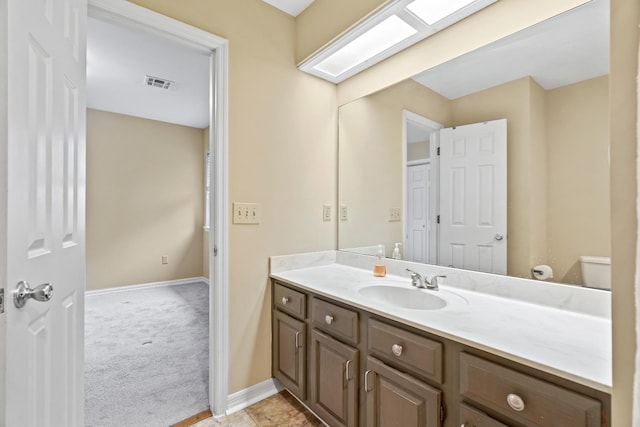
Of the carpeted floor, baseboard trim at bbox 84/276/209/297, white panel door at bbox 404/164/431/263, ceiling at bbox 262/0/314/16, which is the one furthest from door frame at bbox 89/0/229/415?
baseboard trim at bbox 84/276/209/297

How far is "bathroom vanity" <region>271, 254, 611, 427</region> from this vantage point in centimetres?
74

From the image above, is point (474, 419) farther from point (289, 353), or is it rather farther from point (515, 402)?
point (289, 353)

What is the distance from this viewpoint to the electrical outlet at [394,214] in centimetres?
184

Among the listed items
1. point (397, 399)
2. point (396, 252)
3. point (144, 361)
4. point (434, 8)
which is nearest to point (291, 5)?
point (434, 8)

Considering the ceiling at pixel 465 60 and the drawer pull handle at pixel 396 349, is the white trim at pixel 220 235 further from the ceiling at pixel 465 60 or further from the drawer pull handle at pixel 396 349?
the drawer pull handle at pixel 396 349

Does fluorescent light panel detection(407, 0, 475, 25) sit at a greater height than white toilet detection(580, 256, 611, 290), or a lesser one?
greater

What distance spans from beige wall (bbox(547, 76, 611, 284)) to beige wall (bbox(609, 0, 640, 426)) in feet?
1.75

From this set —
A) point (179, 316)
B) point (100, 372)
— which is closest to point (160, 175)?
point (179, 316)

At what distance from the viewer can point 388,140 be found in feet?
6.34

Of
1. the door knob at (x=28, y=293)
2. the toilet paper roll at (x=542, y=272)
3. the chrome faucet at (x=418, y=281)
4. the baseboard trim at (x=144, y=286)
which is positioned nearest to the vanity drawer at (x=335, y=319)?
the chrome faucet at (x=418, y=281)

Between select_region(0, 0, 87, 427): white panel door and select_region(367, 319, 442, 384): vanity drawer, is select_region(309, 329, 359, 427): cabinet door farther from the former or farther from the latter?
select_region(0, 0, 87, 427): white panel door

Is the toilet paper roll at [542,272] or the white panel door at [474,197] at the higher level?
the white panel door at [474,197]

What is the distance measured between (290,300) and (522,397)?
114 cm

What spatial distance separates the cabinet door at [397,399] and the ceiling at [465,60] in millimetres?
1297
